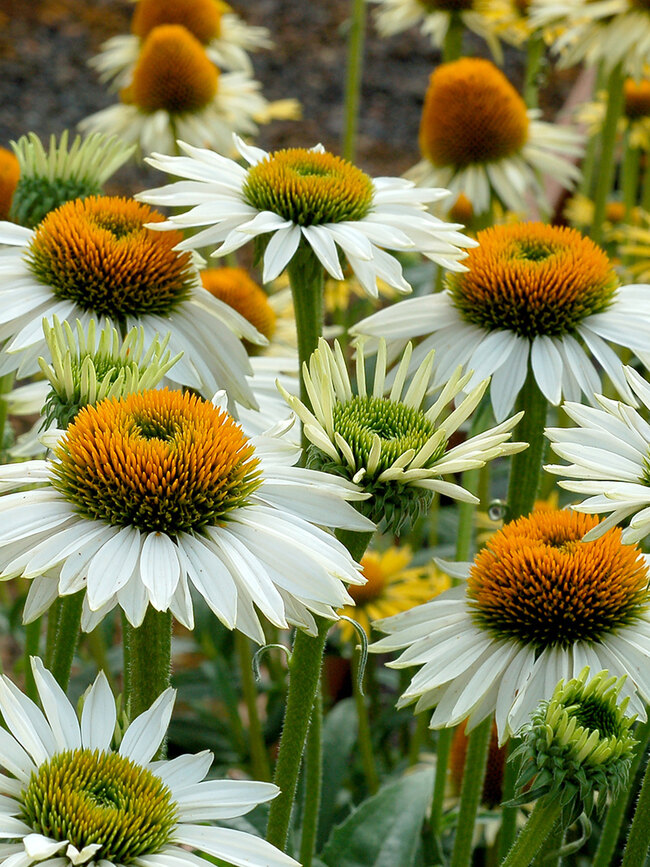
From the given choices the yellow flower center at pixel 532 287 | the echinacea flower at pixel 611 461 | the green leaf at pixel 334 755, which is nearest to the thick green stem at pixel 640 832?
the echinacea flower at pixel 611 461

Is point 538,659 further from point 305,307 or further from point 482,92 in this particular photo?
point 482,92

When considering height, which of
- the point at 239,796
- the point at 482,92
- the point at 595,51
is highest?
the point at 595,51

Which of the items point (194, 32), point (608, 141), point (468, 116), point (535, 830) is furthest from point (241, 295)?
point (535, 830)

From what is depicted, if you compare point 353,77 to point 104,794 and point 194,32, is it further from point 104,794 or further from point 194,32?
point 104,794

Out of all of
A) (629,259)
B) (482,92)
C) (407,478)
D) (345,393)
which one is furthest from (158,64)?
(407,478)

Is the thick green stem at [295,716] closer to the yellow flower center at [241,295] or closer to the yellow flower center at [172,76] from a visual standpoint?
the yellow flower center at [241,295]

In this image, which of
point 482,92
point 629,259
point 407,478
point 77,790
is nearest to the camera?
point 77,790
